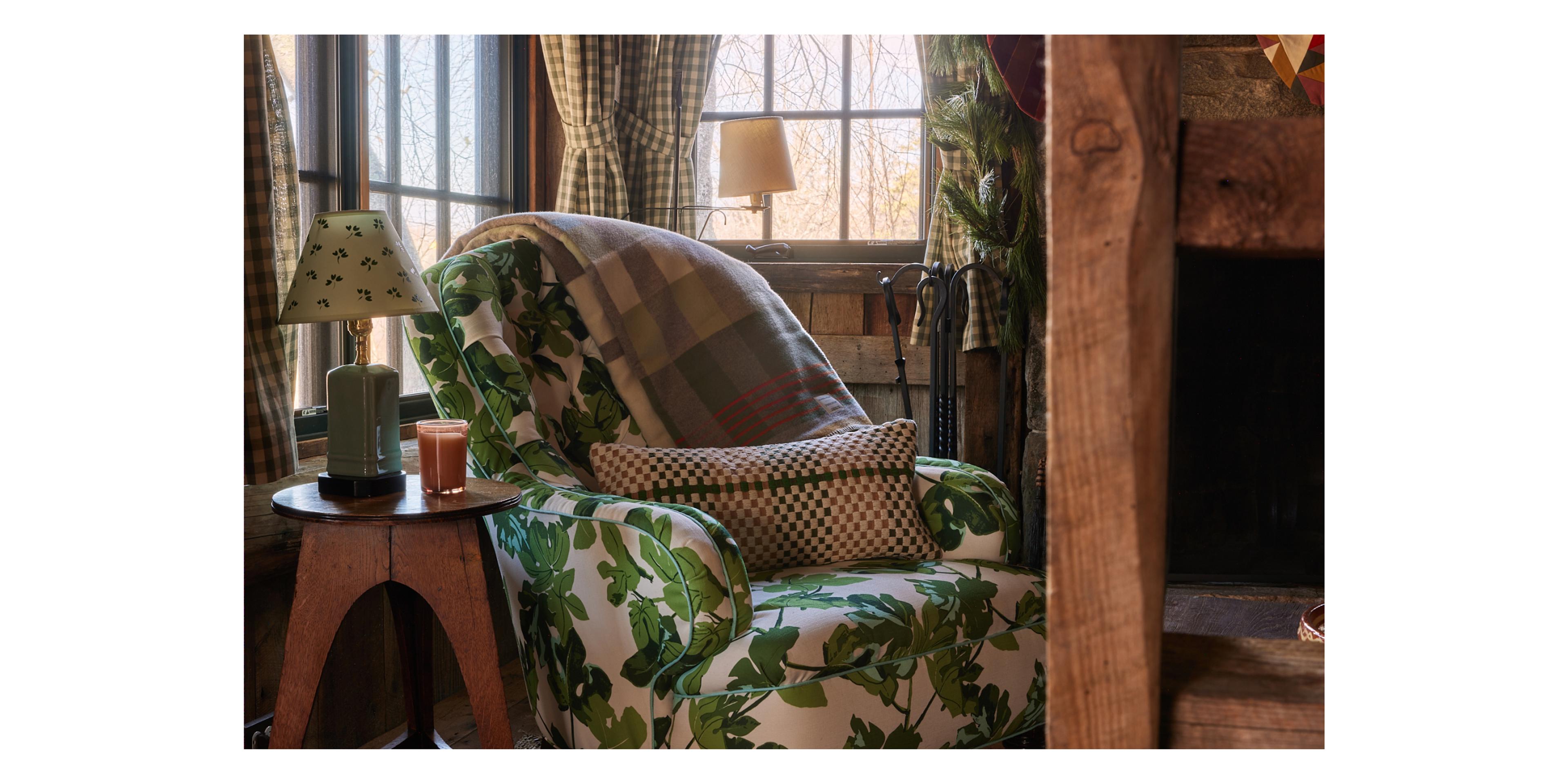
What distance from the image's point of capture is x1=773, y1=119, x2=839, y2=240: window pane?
3340 mm

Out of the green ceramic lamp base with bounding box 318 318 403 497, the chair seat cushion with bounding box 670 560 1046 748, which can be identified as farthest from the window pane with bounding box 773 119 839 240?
the green ceramic lamp base with bounding box 318 318 403 497

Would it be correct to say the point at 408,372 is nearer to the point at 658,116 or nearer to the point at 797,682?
the point at 658,116

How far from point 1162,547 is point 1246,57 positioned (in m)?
2.55

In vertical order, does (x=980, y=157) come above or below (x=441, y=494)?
above

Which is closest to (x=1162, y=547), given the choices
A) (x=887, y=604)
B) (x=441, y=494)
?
(x=887, y=604)

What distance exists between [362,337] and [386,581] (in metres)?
0.38

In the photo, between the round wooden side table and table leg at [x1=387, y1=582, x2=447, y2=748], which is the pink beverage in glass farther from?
table leg at [x1=387, y1=582, x2=447, y2=748]

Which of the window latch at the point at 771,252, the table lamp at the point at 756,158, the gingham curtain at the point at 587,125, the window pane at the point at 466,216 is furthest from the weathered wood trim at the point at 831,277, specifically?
the window pane at the point at 466,216

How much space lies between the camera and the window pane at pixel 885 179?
Answer: 3314 mm

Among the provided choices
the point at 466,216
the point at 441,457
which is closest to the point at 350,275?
the point at 441,457

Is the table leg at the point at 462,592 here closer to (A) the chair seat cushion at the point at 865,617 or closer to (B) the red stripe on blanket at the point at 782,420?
(A) the chair seat cushion at the point at 865,617

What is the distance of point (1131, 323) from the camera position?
1.70 ft

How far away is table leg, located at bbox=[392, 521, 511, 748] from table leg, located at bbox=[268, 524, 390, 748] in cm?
3

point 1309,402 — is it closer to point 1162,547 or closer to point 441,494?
point 441,494
